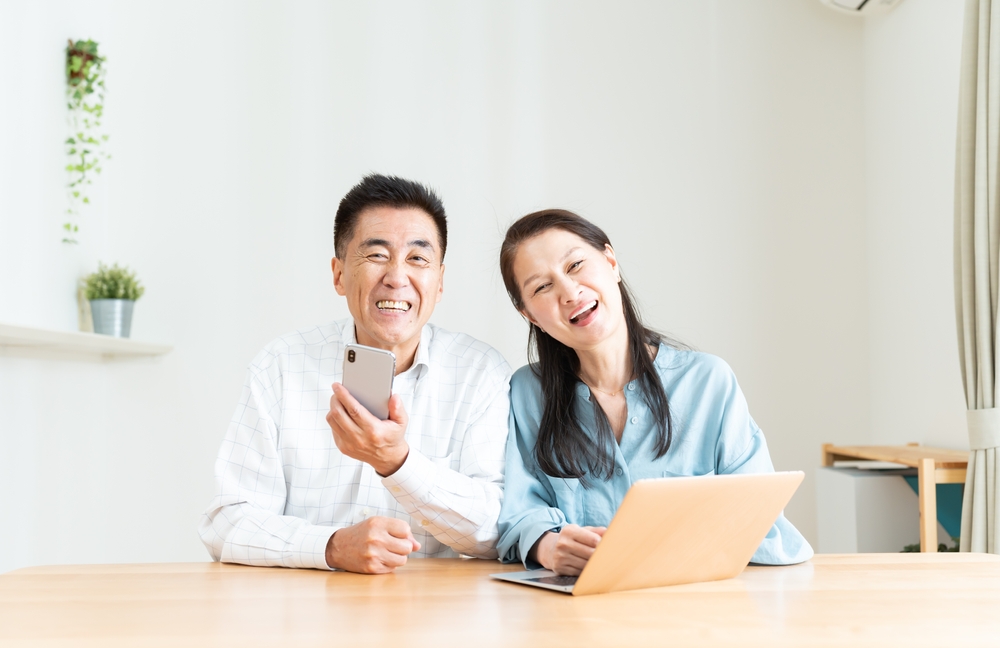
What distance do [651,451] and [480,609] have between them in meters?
0.59

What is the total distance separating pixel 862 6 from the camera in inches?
126

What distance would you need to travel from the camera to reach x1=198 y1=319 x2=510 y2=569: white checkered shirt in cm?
143

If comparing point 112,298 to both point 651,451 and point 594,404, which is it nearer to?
point 594,404

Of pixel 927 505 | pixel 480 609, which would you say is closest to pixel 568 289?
pixel 480 609

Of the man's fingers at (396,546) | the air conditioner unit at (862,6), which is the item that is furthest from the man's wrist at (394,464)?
the air conditioner unit at (862,6)

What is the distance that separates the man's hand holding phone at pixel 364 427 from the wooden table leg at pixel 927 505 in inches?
66.8

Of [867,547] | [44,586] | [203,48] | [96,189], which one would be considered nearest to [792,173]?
[867,547]

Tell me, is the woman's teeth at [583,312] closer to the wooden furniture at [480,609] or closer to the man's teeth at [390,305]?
the man's teeth at [390,305]

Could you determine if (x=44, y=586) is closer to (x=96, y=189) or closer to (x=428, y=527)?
(x=428, y=527)

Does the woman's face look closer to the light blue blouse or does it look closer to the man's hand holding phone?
the light blue blouse

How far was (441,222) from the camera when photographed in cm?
177

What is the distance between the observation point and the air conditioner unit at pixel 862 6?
316cm

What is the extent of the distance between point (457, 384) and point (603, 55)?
7.10ft

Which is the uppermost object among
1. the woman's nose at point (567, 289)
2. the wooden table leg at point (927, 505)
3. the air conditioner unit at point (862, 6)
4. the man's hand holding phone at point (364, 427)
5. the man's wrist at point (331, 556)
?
the air conditioner unit at point (862, 6)
